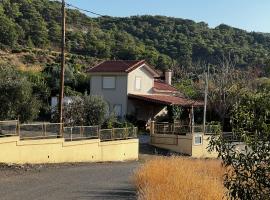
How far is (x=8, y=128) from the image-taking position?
2231 centimetres

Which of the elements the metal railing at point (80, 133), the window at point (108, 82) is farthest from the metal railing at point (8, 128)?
the window at point (108, 82)

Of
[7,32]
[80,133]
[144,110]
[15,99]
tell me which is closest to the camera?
[80,133]

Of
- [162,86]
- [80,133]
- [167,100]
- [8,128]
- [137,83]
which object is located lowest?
[80,133]

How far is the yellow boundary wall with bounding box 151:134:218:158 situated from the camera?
38.7 meters

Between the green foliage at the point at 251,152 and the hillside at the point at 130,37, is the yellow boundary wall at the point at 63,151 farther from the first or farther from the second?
the hillside at the point at 130,37

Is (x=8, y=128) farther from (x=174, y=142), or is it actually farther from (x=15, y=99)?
(x=174, y=142)

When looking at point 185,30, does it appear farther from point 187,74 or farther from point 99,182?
point 99,182

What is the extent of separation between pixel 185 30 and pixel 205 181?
330 ft

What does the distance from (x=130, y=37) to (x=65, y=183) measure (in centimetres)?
8205

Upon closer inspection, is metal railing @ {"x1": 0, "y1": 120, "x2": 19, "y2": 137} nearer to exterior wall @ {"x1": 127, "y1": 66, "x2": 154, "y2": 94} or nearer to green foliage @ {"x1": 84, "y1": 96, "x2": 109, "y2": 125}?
green foliage @ {"x1": 84, "y1": 96, "x2": 109, "y2": 125}

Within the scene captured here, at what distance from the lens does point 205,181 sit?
12.7 metres

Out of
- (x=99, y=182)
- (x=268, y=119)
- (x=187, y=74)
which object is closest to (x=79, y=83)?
(x=187, y=74)

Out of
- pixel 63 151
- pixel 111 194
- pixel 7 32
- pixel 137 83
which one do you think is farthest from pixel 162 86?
pixel 111 194

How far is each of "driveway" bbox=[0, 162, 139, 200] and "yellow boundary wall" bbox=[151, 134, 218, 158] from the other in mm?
15270
